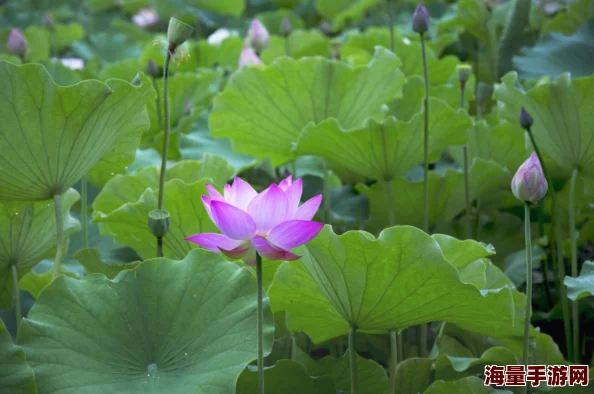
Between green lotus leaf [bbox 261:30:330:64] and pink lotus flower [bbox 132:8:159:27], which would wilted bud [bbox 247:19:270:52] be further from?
pink lotus flower [bbox 132:8:159:27]

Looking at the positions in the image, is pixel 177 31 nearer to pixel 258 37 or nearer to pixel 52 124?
pixel 52 124

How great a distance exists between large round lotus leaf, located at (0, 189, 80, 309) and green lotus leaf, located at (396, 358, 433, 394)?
47cm

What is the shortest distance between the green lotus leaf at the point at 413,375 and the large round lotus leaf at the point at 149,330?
26 cm

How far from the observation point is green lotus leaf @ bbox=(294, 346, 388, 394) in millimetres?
1030

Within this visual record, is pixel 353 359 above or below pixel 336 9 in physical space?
below

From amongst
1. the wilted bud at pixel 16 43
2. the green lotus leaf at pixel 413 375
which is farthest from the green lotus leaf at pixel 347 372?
the wilted bud at pixel 16 43

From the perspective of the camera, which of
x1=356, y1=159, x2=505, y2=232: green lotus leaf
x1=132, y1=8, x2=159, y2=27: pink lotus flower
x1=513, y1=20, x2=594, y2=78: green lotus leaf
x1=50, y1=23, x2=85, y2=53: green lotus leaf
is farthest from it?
x1=132, y1=8, x2=159, y2=27: pink lotus flower

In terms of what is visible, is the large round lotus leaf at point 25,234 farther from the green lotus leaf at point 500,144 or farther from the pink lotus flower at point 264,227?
the green lotus leaf at point 500,144

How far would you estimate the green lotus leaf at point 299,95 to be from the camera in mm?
1415

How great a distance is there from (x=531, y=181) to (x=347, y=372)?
33 cm

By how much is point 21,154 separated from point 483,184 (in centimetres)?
79

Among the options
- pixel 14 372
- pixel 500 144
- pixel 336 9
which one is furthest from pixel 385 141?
pixel 336 9

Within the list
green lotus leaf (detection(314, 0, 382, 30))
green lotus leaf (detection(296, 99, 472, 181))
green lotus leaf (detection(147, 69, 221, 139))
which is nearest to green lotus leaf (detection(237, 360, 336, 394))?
green lotus leaf (detection(296, 99, 472, 181))

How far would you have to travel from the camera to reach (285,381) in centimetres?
95
